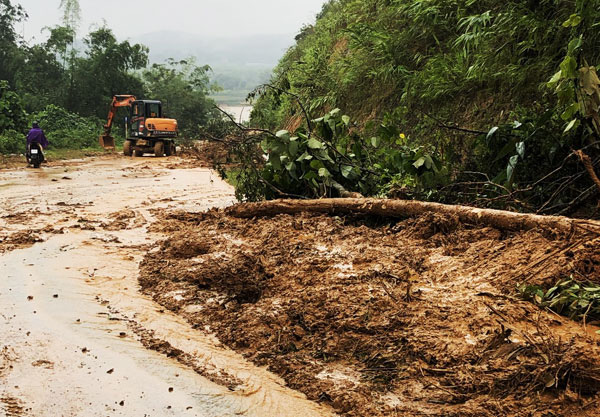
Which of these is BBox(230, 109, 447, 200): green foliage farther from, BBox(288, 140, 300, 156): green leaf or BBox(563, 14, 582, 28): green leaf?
BBox(563, 14, 582, 28): green leaf

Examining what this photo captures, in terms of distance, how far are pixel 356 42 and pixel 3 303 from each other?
8.20 metres

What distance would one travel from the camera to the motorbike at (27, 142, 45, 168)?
1855cm

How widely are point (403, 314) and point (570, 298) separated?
113 centimetres

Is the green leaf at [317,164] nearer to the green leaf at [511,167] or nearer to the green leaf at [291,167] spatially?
the green leaf at [291,167]

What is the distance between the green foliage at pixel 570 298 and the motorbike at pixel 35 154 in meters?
17.7

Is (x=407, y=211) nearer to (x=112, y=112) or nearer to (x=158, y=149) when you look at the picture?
(x=158, y=149)

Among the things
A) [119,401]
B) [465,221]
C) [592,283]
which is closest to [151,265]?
[119,401]

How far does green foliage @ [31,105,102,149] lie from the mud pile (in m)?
24.2

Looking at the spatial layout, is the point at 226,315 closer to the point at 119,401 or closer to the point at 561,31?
the point at 119,401

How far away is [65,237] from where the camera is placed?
8336 millimetres

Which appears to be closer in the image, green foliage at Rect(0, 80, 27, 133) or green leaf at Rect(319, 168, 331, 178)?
green leaf at Rect(319, 168, 331, 178)

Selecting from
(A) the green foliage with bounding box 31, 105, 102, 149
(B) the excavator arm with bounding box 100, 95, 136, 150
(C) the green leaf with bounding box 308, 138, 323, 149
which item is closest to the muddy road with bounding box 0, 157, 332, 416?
(C) the green leaf with bounding box 308, 138, 323, 149

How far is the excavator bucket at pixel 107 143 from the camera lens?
28.1m

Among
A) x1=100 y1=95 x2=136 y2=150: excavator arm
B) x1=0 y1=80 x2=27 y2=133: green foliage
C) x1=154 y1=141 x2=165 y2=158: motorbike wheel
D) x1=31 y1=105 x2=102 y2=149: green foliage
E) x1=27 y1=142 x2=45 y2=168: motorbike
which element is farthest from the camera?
x1=31 y1=105 x2=102 y2=149: green foliage
